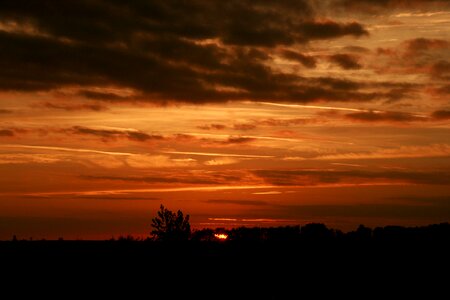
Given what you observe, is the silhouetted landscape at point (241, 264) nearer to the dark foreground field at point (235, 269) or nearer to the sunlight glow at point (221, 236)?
the dark foreground field at point (235, 269)

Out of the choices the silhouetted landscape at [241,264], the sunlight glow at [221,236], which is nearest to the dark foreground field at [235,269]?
the silhouetted landscape at [241,264]

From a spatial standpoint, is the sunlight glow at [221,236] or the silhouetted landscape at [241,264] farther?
the sunlight glow at [221,236]

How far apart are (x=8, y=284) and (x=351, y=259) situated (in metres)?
13.6

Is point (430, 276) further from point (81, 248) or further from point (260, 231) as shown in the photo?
point (260, 231)

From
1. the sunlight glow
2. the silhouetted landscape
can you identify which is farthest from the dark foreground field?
the sunlight glow

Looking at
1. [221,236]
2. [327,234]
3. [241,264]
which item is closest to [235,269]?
[241,264]

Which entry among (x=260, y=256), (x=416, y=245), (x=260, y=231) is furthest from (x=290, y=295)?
(x=260, y=231)

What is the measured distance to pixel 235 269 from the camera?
29.1m

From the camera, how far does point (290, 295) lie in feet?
86.7

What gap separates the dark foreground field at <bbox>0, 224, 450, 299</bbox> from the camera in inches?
1063

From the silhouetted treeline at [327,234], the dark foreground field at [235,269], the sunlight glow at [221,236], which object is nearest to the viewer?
the dark foreground field at [235,269]

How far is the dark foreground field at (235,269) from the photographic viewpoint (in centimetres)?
2700

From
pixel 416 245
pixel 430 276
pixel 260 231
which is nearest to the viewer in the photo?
pixel 430 276

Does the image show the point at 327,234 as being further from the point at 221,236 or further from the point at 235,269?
the point at 235,269
